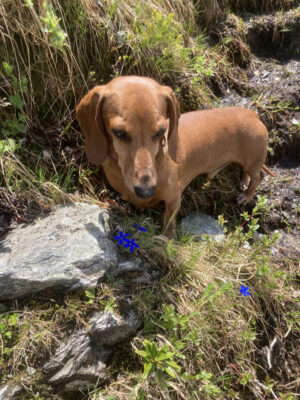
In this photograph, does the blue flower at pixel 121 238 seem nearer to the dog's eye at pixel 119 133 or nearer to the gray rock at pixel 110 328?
the gray rock at pixel 110 328

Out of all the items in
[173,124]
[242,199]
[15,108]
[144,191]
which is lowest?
[242,199]

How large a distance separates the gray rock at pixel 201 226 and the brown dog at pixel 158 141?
0.31 metres

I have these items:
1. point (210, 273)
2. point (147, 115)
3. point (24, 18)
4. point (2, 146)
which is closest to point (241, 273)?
point (210, 273)

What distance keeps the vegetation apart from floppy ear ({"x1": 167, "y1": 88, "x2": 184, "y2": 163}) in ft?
1.80

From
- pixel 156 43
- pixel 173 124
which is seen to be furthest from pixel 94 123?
pixel 156 43

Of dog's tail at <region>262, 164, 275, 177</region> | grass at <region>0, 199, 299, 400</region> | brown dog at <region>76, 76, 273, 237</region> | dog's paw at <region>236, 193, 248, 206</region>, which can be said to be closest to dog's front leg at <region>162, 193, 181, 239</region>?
brown dog at <region>76, 76, 273, 237</region>

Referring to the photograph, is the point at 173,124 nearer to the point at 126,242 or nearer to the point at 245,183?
the point at 126,242

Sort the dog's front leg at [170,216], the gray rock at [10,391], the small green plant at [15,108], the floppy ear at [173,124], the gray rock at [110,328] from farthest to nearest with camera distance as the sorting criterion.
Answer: the dog's front leg at [170,216], the small green plant at [15,108], the floppy ear at [173,124], the gray rock at [110,328], the gray rock at [10,391]

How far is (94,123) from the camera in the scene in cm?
203

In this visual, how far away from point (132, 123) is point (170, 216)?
39.1 inches

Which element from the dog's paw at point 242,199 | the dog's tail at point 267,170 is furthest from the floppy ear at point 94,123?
the dog's tail at point 267,170

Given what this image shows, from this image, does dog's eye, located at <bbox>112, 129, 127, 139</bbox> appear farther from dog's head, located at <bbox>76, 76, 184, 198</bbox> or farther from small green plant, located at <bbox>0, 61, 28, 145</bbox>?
small green plant, located at <bbox>0, 61, 28, 145</bbox>

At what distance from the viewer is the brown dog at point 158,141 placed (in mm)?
1847

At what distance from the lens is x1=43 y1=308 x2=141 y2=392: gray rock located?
1801mm
